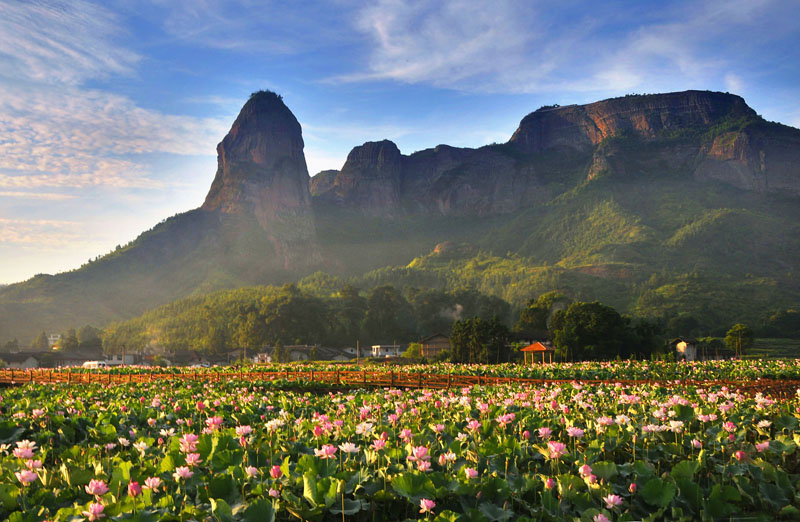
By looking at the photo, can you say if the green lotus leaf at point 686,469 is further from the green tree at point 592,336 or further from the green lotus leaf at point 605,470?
the green tree at point 592,336

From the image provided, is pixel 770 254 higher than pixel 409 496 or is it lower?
higher

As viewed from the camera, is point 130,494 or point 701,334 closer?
point 130,494

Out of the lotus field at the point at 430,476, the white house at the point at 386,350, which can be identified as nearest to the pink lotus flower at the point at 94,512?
the lotus field at the point at 430,476

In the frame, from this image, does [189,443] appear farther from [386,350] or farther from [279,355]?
[386,350]

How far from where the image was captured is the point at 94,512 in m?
3.75

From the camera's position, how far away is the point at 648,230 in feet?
525

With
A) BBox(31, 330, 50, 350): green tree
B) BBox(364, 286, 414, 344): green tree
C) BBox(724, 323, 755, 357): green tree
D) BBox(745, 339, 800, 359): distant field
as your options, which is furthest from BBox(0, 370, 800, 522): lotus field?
BBox(31, 330, 50, 350): green tree

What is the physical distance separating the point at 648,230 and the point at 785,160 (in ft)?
264

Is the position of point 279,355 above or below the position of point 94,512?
below

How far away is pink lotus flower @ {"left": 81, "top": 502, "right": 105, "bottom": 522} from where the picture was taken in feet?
12.2

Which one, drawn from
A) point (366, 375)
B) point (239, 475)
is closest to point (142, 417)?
point (239, 475)

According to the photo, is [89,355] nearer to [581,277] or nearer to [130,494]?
[581,277]

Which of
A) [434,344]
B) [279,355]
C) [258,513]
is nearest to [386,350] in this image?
[279,355]

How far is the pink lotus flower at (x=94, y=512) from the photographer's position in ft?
12.2
